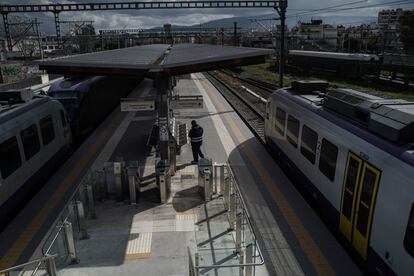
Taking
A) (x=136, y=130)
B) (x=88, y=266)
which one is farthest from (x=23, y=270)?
(x=136, y=130)

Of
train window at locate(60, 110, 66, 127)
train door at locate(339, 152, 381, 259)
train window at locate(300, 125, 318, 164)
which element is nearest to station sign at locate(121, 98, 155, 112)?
train window at locate(60, 110, 66, 127)

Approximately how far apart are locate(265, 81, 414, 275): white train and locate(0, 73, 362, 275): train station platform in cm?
65

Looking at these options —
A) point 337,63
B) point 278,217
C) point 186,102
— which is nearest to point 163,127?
point 186,102

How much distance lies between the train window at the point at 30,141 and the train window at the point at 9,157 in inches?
18.5

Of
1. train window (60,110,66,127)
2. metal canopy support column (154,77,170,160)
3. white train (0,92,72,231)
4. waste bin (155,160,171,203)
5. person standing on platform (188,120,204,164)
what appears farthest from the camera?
train window (60,110,66,127)

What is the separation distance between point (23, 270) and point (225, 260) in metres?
3.32

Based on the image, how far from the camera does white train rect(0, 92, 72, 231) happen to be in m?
8.37

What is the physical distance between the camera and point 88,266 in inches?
263

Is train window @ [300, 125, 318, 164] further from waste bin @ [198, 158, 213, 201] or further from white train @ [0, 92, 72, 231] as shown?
white train @ [0, 92, 72, 231]

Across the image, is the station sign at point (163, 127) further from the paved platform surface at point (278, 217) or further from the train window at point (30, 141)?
the train window at point (30, 141)

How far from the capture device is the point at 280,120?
11445mm

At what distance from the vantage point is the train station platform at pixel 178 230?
6.73m

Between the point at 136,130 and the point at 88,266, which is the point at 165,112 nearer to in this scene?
the point at 88,266

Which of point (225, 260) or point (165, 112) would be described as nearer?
point (225, 260)
